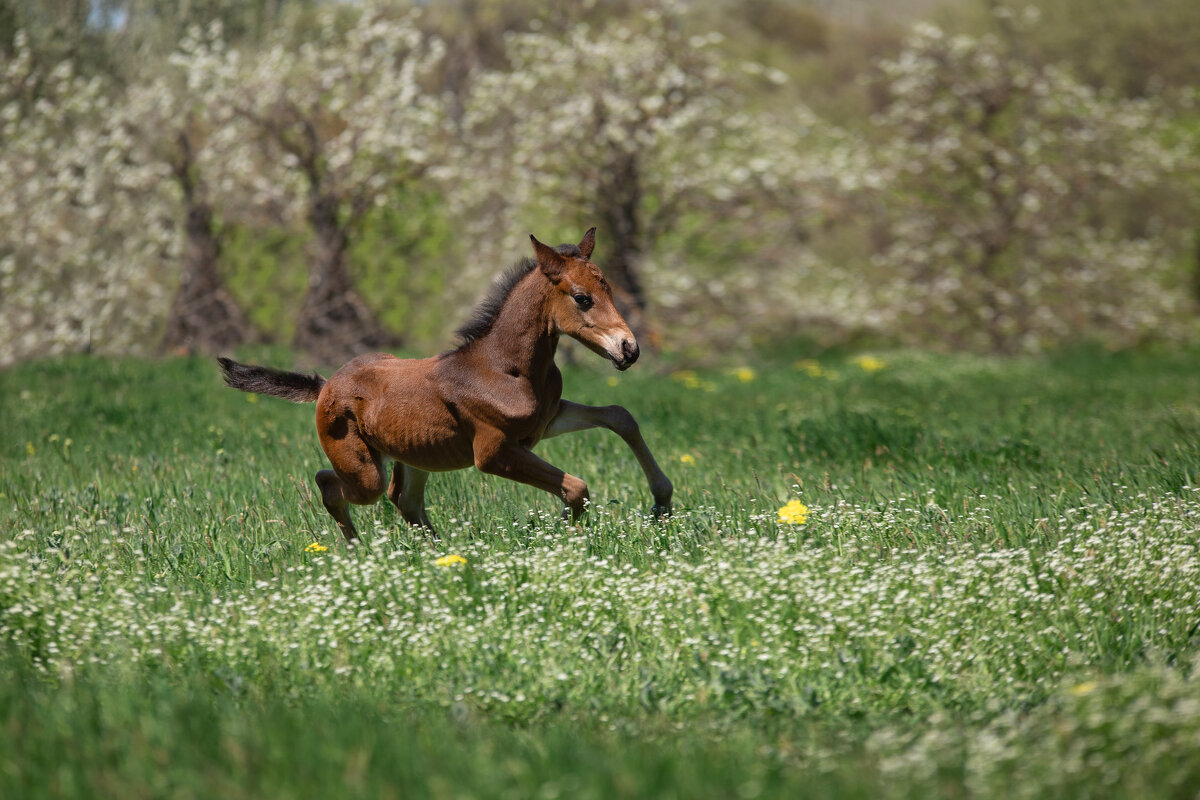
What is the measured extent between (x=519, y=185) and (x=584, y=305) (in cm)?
963

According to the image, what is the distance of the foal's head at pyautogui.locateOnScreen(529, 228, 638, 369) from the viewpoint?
13.9ft

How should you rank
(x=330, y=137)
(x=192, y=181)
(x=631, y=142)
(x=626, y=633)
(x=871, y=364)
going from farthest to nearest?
(x=192, y=181) → (x=330, y=137) → (x=631, y=142) → (x=871, y=364) → (x=626, y=633)

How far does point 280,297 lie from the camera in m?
14.3

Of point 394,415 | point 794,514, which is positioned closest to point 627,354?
point 794,514

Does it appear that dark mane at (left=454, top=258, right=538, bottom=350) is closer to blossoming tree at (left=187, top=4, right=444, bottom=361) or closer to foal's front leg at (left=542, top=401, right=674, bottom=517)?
foal's front leg at (left=542, top=401, right=674, bottom=517)

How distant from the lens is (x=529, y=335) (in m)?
4.50

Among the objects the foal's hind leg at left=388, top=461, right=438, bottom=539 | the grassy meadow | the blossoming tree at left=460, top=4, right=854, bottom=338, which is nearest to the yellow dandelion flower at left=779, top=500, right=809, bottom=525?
the grassy meadow

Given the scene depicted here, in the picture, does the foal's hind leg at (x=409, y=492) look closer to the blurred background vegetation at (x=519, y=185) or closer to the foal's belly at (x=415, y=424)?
the foal's belly at (x=415, y=424)

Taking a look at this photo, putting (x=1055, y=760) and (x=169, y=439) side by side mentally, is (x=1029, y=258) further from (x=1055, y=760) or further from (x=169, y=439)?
(x=1055, y=760)

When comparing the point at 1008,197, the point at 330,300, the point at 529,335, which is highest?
the point at 529,335

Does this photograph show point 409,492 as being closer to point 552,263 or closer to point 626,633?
point 552,263

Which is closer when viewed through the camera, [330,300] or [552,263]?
[552,263]

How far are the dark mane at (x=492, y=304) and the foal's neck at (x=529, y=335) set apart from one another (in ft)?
0.34

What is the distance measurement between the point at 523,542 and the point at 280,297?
10683mm
